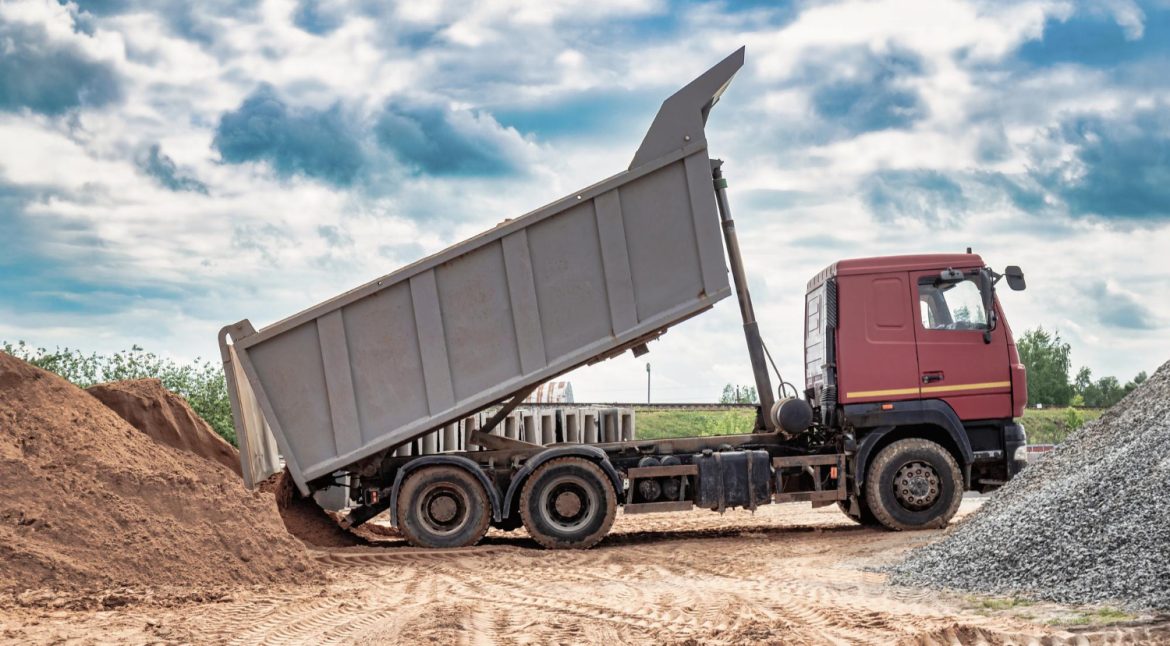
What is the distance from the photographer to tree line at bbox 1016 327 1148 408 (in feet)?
206

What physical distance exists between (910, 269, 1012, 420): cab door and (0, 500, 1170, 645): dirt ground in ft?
6.52

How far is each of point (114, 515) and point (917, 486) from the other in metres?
8.15

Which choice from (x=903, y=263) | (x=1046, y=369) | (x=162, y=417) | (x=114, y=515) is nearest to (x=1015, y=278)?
(x=903, y=263)

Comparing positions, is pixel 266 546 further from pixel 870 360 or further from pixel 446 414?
pixel 870 360

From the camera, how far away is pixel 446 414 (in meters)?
10.7

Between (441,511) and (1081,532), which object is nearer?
(1081,532)

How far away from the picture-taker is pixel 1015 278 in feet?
37.1

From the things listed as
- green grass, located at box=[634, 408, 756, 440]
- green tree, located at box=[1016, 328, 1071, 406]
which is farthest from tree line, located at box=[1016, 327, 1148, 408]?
green grass, located at box=[634, 408, 756, 440]

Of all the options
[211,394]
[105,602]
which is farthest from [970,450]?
[211,394]

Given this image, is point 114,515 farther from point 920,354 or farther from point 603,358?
point 920,354

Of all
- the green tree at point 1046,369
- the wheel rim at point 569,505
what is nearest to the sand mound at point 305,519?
the wheel rim at point 569,505

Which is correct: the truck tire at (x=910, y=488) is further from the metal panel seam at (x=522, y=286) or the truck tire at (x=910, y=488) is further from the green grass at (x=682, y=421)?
the green grass at (x=682, y=421)

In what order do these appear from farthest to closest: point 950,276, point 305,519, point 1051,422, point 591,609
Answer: point 1051,422, point 950,276, point 305,519, point 591,609

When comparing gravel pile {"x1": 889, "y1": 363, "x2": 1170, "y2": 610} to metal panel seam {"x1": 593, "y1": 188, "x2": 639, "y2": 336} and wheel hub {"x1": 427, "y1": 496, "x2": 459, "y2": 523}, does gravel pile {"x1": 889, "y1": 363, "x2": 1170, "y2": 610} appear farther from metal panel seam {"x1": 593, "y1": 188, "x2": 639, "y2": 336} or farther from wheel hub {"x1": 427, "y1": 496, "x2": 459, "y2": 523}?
wheel hub {"x1": 427, "y1": 496, "x2": 459, "y2": 523}
